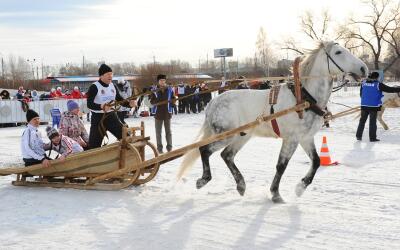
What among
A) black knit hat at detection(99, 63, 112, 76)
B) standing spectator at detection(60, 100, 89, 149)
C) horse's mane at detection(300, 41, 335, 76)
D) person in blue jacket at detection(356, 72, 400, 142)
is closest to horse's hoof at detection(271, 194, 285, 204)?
horse's mane at detection(300, 41, 335, 76)

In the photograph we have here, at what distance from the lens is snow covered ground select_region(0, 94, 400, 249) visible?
473 centimetres

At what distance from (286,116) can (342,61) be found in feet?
3.12

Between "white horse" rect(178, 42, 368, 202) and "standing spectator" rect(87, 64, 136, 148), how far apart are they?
1291 mm

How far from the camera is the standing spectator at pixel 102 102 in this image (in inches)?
285

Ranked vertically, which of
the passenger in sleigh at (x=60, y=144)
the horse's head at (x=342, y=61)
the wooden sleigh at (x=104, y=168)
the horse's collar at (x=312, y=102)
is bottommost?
the wooden sleigh at (x=104, y=168)

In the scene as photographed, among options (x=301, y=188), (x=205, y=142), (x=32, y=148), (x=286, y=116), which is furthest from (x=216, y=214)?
(x=32, y=148)

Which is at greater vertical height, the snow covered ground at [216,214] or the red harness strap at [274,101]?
the red harness strap at [274,101]

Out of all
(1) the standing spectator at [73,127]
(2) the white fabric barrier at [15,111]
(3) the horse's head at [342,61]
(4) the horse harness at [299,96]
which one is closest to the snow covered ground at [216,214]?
(4) the horse harness at [299,96]

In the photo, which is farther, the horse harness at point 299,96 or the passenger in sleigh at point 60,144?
the passenger in sleigh at point 60,144

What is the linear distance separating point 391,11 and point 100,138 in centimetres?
4255

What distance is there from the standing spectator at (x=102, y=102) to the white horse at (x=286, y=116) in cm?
129

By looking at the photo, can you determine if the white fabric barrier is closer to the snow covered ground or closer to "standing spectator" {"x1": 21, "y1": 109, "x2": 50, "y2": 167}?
the snow covered ground

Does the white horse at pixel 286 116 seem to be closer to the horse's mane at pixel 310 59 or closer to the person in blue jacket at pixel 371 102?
the horse's mane at pixel 310 59

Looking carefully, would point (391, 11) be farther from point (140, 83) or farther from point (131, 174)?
point (131, 174)
